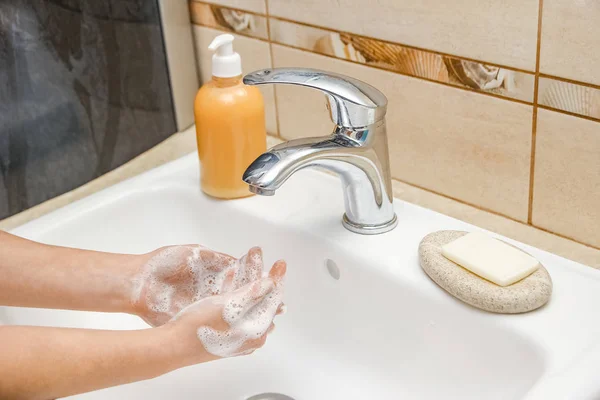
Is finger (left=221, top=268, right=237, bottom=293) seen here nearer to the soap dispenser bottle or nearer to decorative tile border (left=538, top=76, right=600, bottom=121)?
the soap dispenser bottle

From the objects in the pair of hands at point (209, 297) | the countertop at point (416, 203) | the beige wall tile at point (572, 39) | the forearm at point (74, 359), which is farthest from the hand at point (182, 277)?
the beige wall tile at point (572, 39)

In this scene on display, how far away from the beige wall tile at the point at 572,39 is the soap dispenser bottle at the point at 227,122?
30 centimetres

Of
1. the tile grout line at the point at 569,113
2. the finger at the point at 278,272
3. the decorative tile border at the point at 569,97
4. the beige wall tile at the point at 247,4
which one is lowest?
the finger at the point at 278,272

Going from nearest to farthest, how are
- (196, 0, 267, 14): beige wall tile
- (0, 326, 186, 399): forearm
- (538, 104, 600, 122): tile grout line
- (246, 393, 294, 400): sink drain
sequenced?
(0, 326, 186, 399): forearm < (538, 104, 600, 122): tile grout line < (246, 393, 294, 400): sink drain < (196, 0, 267, 14): beige wall tile

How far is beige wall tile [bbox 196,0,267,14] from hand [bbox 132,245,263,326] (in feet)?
1.06

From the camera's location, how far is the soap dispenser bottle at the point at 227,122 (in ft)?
2.61

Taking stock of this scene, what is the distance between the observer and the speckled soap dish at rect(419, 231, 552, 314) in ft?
2.05

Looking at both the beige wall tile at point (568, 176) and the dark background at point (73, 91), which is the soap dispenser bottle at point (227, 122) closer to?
the dark background at point (73, 91)

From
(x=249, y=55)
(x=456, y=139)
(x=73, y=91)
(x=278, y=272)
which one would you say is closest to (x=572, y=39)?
(x=456, y=139)

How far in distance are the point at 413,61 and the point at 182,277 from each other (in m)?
0.31

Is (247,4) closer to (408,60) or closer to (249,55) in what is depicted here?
(249,55)

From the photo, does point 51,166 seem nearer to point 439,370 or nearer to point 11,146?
point 11,146

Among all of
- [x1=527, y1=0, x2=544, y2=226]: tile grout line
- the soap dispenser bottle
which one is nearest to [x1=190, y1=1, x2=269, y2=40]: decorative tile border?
the soap dispenser bottle

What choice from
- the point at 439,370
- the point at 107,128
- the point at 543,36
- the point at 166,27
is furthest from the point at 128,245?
the point at 543,36
